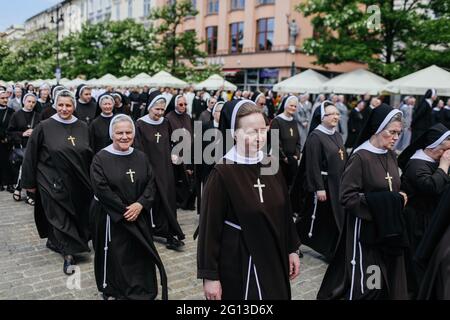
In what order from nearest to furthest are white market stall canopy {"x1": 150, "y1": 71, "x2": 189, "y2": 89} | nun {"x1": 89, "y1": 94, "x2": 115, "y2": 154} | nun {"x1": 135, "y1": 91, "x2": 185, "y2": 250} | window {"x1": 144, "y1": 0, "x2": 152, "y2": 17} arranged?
1. nun {"x1": 135, "y1": 91, "x2": 185, "y2": 250}
2. nun {"x1": 89, "y1": 94, "x2": 115, "y2": 154}
3. white market stall canopy {"x1": 150, "y1": 71, "x2": 189, "y2": 89}
4. window {"x1": 144, "y1": 0, "x2": 152, "y2": 17}

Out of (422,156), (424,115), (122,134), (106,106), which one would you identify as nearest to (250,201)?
(122,134)

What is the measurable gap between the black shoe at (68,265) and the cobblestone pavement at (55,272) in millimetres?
67

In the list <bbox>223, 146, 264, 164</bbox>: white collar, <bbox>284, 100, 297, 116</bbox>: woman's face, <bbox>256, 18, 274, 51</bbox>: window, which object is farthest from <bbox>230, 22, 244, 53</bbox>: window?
<bbox>223, 146, 264, 164</bbox>: white collar

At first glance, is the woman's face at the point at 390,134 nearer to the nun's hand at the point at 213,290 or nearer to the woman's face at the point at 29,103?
the nun's hand at the point at 213,290

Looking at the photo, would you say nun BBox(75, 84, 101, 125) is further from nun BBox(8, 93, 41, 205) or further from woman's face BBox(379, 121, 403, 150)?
woman's face BBox(379, 121, 403, 150)

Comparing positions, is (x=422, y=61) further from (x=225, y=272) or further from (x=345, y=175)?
(x=225, y=272)

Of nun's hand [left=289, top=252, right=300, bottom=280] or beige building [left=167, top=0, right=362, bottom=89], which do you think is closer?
nun's hand [left=289, top=252, right=300, bottom=280]

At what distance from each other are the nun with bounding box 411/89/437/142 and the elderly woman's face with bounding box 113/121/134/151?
11611mm

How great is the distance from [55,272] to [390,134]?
407cm

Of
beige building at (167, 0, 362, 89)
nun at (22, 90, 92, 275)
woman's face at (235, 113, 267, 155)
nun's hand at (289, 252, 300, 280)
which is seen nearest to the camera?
woman's face at (235, 113, 267, 155)

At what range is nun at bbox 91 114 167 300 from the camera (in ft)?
15.4

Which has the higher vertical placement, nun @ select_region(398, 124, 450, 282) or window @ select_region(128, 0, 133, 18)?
window @ select_region(128, 0, 133, 18)
